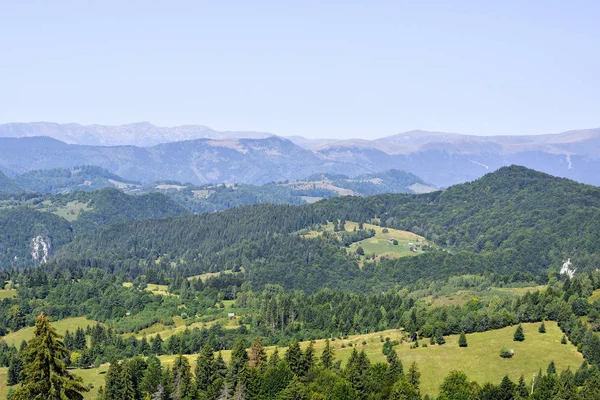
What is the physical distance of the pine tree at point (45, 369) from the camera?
39625mm

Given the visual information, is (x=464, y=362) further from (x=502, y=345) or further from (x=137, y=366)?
(x=137, y=366)

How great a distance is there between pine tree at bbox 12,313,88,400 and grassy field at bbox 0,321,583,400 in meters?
88.7

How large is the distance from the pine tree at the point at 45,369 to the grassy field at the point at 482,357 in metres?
88.7

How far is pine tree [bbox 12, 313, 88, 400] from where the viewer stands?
130ft

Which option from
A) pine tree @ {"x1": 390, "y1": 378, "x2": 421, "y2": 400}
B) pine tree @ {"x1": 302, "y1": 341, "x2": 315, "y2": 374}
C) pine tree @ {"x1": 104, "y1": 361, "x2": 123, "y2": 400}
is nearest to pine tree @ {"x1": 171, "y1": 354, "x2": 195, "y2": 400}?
pine tree @ {"x1": 104, "y1": 361, "x2": 123, "y2": 400}

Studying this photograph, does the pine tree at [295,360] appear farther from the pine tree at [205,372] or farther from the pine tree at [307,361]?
the pine tree at [205,372]

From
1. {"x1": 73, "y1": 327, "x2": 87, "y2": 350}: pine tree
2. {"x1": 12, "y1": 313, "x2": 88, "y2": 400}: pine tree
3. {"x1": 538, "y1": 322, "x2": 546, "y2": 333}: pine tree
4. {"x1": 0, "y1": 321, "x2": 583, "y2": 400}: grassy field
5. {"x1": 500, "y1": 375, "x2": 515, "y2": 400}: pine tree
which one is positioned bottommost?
{"x1": 73, "y1": 327, "x2": 87, "y2": 350}: pine tree

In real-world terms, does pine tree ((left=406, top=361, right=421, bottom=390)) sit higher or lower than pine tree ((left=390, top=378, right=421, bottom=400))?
lower

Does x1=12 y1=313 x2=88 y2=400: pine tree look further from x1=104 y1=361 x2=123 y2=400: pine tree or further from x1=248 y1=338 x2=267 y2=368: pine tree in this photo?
x1=248 y1=338 x2=267 y2=368: pine tree

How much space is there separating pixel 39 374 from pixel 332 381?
7606 cm

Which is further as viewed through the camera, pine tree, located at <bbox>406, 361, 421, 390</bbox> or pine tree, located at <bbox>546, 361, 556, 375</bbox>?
pine tree, located at <bbox>546, 361, 556, 375</bbox>

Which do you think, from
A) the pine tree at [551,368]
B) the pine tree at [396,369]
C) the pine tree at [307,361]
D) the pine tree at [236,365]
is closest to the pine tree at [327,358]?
the pine tree at [307,361]

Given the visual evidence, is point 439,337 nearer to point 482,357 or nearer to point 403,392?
point 482,357

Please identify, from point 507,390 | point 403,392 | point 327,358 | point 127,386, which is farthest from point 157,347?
point 507,390
